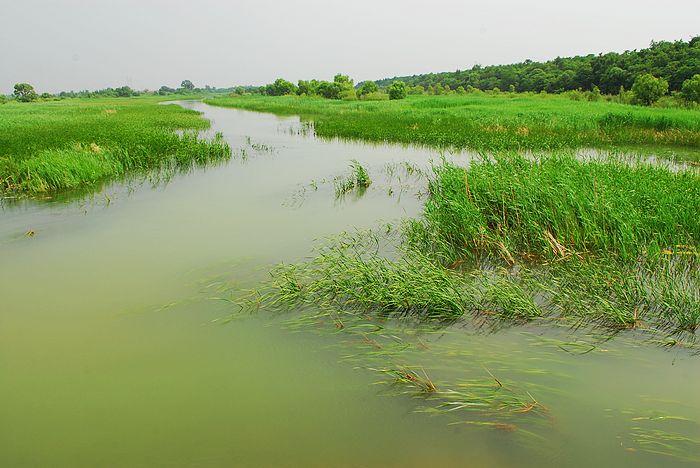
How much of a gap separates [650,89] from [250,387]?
45.3 m

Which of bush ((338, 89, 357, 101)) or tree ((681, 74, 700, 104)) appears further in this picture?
bush ((338, 89, 357, 101))

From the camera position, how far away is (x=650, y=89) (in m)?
36.0

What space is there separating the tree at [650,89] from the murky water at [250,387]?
140ft

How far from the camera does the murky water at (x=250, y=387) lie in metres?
2.96

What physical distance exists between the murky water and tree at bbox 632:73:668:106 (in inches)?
1675

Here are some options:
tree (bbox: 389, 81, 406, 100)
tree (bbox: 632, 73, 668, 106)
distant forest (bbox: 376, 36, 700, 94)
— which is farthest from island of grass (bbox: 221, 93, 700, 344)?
tree (bbox: 389, 81, 406, 100)

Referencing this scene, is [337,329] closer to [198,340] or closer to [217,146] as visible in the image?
[198,340]

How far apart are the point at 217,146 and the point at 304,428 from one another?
15.2 metres

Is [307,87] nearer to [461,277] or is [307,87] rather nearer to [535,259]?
[535,259]

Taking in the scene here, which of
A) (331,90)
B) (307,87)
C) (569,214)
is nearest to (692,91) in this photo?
(569,214)

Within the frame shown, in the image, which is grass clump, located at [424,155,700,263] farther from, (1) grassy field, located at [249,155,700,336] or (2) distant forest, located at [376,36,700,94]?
(2) distant forest, located at [376,36,700,94]

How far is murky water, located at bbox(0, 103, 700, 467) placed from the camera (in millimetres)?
2963

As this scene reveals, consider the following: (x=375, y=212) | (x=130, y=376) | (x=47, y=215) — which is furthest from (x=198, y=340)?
(x=47, y=215)

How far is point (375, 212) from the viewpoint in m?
9.10
